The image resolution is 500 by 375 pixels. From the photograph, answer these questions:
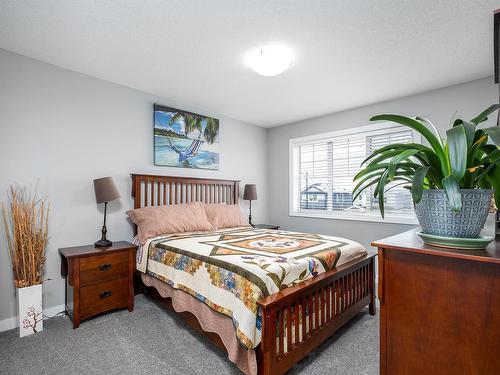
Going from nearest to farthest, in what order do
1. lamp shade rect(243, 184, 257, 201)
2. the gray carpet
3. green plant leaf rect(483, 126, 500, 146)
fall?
1. green plant leaf rect(483, 126, 500, 146)
2. the gray carpet
3. lamp shade rect(243, 184, 257, 201)

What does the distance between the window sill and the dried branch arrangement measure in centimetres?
337

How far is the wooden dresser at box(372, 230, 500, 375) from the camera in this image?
783 millimetres

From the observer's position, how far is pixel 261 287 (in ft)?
5.09

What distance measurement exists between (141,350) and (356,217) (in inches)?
119

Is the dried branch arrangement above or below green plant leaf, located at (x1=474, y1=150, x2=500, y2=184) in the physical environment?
below

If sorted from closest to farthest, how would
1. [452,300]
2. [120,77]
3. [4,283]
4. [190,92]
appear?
[452,300]
[4,283]
[120,77]
[190,92]

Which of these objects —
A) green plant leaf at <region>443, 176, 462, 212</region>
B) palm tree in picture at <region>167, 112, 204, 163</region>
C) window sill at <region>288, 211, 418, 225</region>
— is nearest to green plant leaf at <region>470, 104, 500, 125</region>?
green plant leaf at <region>443, 176, 462, 212</region>

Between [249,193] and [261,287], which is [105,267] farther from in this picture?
[249,193]

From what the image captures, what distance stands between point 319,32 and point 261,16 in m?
0.49

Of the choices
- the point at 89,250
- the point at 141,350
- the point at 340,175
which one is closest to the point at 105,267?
the point at 89,250

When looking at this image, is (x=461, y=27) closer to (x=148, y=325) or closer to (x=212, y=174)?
(x=212, y=174)

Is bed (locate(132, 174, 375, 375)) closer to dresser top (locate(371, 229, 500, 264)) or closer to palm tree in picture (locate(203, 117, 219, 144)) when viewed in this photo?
dresser top (locate(371, 229, 500, 264))

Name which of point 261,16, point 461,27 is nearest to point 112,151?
point 261,16

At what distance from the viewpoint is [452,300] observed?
84cm
